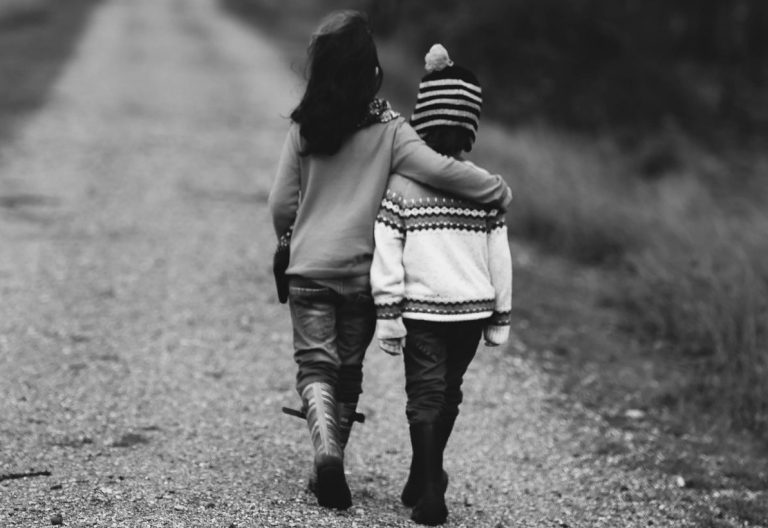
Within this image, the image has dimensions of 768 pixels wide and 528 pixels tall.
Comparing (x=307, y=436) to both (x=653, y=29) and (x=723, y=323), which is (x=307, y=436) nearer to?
(x=723, y=323)

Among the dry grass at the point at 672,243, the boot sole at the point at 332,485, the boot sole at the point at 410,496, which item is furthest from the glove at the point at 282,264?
the dry grass at the point at 672,243

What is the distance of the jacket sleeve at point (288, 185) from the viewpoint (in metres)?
3.81

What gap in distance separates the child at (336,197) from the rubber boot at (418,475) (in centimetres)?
28

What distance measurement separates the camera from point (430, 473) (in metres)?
3.78

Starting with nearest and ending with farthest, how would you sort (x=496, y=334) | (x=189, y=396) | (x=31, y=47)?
1. (x=496, y=334)
2. (x=189, y=396)
3. (x=31, y=47)

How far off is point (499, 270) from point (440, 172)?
0.44 meters

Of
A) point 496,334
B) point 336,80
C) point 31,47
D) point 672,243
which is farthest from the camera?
point 31,47

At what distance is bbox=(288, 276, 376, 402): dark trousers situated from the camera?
3.80 metres

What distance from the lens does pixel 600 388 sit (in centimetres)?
642

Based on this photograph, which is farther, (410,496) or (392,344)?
(410,496)

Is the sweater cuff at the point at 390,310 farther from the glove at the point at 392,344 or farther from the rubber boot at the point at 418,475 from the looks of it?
the rubber boot at the point at 418,475

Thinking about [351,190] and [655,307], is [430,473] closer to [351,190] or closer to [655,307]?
[351,190]

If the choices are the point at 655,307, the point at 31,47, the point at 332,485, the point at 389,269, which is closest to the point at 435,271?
the point at 389,269

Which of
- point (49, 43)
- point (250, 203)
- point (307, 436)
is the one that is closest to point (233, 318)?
point (307, 436)
